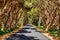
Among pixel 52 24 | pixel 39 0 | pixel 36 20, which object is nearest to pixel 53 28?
pixel 52 24

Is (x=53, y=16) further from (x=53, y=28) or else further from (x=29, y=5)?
(x=29, y=5)

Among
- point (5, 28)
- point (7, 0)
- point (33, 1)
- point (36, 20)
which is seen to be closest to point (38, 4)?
point (33, 1)

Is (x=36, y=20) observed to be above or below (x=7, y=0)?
below

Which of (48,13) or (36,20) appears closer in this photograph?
(48,13)

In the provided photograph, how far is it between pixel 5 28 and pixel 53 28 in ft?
38.9

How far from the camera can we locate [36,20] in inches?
3826

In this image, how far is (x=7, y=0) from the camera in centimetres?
2856

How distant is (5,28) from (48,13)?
12.6m

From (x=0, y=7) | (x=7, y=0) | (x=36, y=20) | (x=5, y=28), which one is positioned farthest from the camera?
(x=36, y=20)

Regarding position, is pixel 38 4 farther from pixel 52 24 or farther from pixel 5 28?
pixel 5 28

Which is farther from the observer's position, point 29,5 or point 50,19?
point 29,5

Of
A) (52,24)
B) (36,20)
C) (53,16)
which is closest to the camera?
(53,16)

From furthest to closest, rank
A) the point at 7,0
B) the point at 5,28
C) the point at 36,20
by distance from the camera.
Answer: the point at 36,20 → the point at 5,28 → the point at 7,0

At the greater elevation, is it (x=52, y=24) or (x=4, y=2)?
(x=4, y=2)
